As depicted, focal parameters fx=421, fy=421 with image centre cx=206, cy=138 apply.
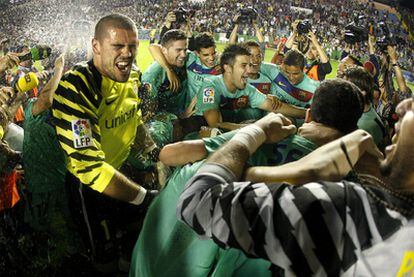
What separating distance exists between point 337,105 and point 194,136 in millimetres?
497

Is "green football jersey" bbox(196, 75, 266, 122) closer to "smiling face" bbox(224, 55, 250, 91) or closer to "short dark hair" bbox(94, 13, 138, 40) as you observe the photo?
"smiling face" bbox(224, 55, 250, 91)

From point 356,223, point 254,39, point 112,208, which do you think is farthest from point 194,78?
point 356,223

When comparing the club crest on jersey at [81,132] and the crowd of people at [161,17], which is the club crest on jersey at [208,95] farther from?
the club crest on jersey at [81,132]

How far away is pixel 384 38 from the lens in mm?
1037

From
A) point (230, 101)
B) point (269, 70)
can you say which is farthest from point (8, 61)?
point (269, 70)

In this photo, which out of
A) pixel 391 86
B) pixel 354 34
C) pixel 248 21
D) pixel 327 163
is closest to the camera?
pixel 327 163

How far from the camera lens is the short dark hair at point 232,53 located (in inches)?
47.2

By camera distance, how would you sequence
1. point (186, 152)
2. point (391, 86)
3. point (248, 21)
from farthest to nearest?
point (248, 21) < point (391, 86) < point (186, 152)

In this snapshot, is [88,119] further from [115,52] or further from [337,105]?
[337,105]

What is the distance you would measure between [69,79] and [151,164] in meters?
0.34

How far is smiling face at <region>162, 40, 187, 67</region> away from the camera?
1244 millimetres

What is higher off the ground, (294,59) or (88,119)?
(294,59)

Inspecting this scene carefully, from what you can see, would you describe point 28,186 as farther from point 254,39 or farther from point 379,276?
point 379,276

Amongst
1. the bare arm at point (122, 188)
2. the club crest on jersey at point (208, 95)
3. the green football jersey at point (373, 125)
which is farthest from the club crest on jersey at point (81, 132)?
the green football jersey at point (373, 125)
